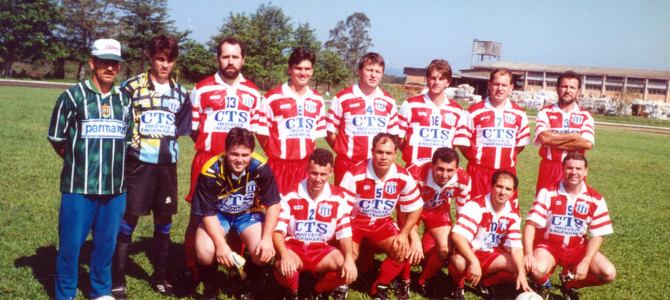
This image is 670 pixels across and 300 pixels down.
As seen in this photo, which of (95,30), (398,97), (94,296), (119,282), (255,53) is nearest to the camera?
(94,296)

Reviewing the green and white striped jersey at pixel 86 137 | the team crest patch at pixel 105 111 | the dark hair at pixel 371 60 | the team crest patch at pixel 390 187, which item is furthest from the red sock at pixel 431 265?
the team crest patch at pixel 105 111

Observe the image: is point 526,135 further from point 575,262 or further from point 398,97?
point 398,97

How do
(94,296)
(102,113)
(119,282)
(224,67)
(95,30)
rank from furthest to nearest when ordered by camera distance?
(95,30)
(224,67)
(119,282)
(94,296)
(102,113)

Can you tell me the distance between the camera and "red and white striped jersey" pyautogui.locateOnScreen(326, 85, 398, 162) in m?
4.55

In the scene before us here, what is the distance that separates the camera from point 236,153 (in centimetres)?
350

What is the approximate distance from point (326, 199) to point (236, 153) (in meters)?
0.81

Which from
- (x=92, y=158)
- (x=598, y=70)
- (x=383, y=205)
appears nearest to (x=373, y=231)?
(x=383, y=205)

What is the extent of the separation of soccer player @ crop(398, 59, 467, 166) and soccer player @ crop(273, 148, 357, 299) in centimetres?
103

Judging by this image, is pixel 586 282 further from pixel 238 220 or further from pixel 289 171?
pixel 238 220

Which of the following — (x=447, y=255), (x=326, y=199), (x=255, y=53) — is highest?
(x=255, y=53)

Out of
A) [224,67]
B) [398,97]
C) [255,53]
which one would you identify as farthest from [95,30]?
[224,67]

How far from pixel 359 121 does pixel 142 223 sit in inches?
114

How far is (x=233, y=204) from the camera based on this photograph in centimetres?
381

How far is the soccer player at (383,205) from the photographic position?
3951 mm
